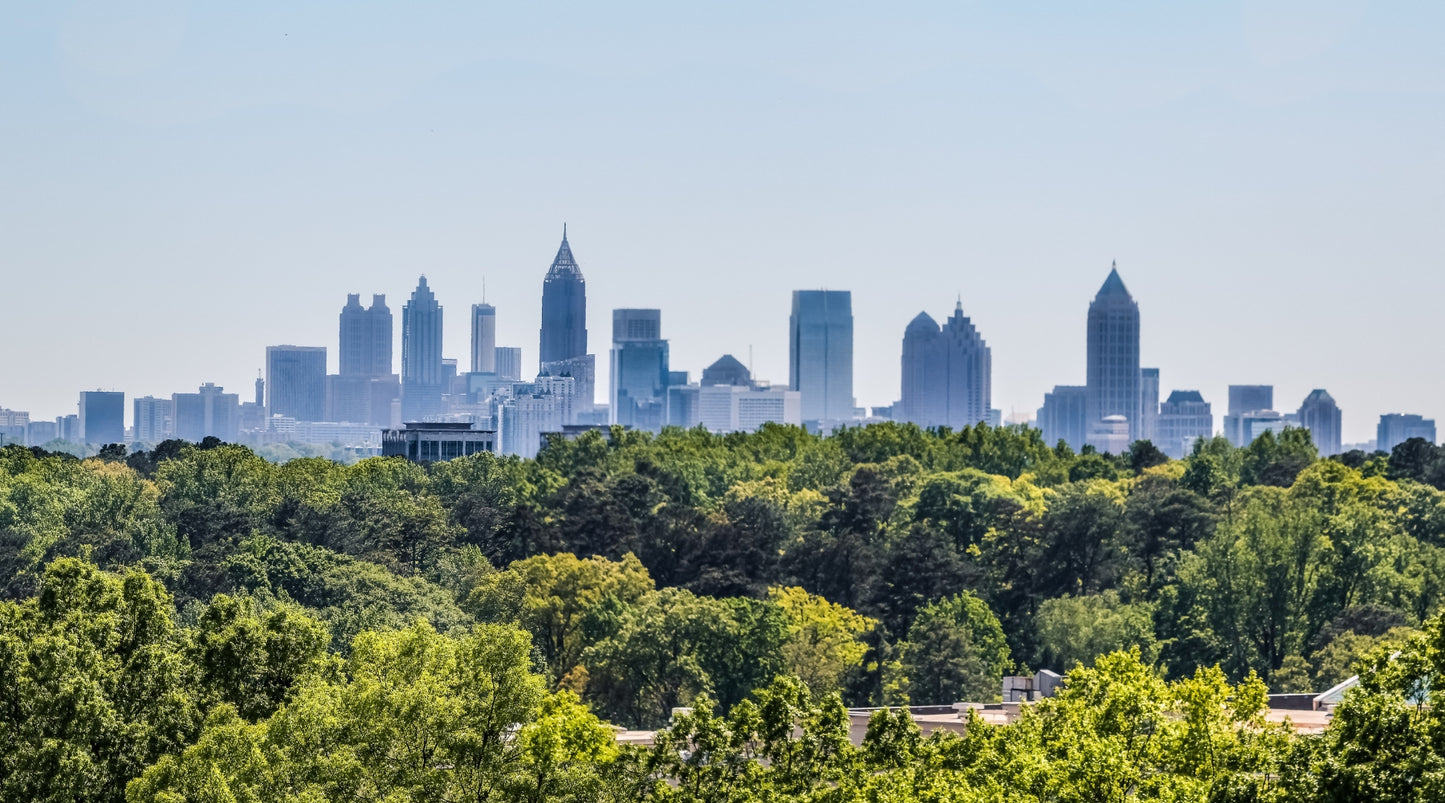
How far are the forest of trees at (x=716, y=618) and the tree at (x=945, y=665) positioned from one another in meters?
0.15

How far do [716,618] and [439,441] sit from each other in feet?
400

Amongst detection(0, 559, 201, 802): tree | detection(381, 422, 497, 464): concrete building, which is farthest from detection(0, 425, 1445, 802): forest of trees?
detection(381, 422, 497, 464): concrete building

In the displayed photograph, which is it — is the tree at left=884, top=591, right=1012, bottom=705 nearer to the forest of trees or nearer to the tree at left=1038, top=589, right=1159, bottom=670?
the forest of trees

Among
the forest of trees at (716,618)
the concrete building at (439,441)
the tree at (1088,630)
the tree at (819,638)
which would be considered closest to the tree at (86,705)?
the forest of trees at (716,618)

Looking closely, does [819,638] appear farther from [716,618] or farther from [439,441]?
[439,441]

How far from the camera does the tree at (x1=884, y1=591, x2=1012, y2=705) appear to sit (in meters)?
71.1

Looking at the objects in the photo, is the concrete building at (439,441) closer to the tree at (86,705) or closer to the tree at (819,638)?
the tree at (819,638)

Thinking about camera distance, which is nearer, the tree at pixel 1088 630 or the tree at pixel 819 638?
the tree at pixel 819 638

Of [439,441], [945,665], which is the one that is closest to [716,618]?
[945,665]

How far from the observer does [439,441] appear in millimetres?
189250

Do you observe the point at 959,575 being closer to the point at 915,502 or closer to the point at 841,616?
the point at 841,616

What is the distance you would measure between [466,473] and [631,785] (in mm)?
86571

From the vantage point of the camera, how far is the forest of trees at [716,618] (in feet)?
103

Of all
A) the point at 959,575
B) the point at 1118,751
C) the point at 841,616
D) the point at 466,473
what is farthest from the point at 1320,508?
the point at 1118,751
